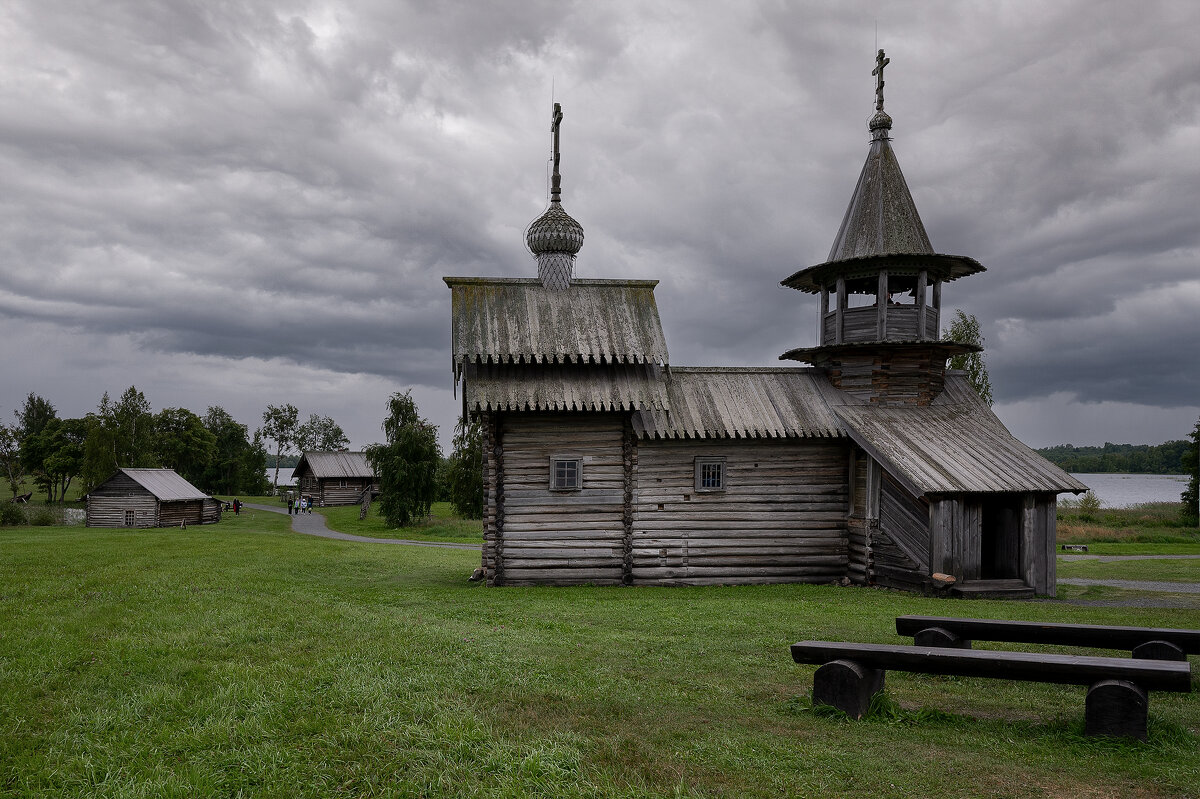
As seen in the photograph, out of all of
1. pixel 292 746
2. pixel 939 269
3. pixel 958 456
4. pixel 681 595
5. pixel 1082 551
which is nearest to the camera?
pixel 292 746

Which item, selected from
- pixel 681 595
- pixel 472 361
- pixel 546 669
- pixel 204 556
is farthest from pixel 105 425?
pixel 546 669

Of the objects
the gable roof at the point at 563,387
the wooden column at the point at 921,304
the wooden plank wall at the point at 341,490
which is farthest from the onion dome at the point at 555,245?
the wooden plank wall at the point at 341,490

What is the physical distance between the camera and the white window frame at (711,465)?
1988 cm

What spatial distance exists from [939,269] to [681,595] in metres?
12.1

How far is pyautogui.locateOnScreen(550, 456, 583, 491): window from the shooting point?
1931 centimetres

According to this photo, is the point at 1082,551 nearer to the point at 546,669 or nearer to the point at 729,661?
the point at 729,661

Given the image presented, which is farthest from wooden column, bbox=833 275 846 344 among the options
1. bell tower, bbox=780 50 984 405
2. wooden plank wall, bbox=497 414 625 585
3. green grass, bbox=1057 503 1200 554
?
green grass, bbox=1057 503 1200 554

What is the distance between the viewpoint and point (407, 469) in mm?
47188

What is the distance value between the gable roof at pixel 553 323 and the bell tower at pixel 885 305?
17.4 feet

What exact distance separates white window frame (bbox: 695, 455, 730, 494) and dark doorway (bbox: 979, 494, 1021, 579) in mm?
6552

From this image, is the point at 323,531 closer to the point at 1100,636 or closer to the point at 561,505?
the point at 561,505

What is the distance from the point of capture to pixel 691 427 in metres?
19.5

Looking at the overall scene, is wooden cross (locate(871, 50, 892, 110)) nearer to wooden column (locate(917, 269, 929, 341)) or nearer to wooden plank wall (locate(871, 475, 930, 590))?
wooden column (locate(917, 269, 929, 341))

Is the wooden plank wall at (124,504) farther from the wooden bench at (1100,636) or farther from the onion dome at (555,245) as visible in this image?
the wooden bench at (1100,636)
